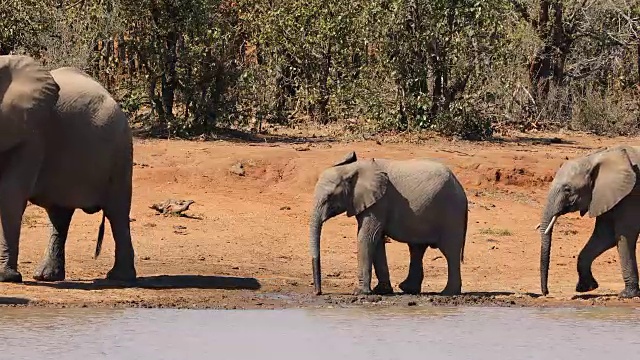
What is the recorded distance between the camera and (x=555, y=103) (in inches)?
959

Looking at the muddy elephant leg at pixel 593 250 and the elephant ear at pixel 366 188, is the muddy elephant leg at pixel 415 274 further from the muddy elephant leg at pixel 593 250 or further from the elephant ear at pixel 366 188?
the muddy elephant leg at pixel 593 250

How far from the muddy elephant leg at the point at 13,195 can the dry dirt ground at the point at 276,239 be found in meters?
0.21

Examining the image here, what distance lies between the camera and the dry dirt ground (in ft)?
40.3

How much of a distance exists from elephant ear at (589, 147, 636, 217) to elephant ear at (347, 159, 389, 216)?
1.94 meters

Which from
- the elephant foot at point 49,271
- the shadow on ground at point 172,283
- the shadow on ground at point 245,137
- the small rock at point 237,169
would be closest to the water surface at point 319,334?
the shadow on ground at point 172,283

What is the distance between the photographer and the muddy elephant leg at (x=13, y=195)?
11.6m

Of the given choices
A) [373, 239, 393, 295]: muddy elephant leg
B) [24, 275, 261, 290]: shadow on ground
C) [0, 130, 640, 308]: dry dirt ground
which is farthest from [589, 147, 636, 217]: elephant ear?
[24, 275, 261, 290]: shadow on ground

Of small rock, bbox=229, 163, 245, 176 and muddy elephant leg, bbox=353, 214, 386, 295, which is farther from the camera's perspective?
small rock, bbox=229, 163, 245, 176

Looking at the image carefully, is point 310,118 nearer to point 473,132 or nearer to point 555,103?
point 473,132

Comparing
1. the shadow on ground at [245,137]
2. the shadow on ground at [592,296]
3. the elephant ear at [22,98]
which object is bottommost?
the shadow on ground at [592,296]

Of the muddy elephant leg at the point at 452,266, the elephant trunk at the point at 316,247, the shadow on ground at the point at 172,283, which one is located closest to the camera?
the elephant trunk at the point at 316,247

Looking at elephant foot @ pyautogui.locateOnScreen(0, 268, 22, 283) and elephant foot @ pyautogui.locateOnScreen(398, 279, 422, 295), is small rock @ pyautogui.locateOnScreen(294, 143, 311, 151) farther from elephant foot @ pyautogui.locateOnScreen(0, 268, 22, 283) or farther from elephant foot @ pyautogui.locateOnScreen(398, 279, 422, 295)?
elephant foot @ pyautogui.locateOnScreen(0, 268, 22, 283)

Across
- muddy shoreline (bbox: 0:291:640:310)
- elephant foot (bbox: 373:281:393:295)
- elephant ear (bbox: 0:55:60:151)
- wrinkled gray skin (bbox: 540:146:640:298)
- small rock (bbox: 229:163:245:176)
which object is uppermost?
elephant ear (bbox: 0:55:60:151)

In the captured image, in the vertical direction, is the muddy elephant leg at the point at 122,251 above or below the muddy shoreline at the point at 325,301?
above
